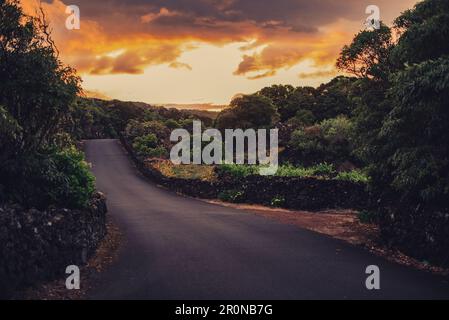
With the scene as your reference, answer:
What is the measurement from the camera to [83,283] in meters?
11.3

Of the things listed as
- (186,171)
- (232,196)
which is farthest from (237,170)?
(186,171)

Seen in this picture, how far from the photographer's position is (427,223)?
1365cm

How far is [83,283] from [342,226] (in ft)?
40.3

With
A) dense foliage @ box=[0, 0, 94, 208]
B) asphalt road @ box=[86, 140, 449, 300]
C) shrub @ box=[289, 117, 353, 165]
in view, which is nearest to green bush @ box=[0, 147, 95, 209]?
dense foliage @ box=[0, 0, 94, 208]

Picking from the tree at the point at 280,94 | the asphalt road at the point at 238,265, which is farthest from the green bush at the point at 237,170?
Answer: the tree at the point at 280,94

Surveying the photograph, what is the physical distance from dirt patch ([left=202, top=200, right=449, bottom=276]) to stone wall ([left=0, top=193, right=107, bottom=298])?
939 cm

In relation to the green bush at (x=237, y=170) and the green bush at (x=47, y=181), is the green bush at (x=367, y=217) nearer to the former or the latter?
the green bush at (x=237, y=170)

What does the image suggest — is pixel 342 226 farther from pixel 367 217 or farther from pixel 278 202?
pixel 278 202

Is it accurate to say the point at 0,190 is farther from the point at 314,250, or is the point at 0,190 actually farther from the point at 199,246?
the point at 314,250

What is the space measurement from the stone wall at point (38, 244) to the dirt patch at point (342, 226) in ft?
30.8

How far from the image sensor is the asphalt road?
34.2ft

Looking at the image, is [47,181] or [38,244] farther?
[47,181]

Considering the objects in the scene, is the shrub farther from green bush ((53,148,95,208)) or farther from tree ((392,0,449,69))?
green bush ((53,148,95,208))
